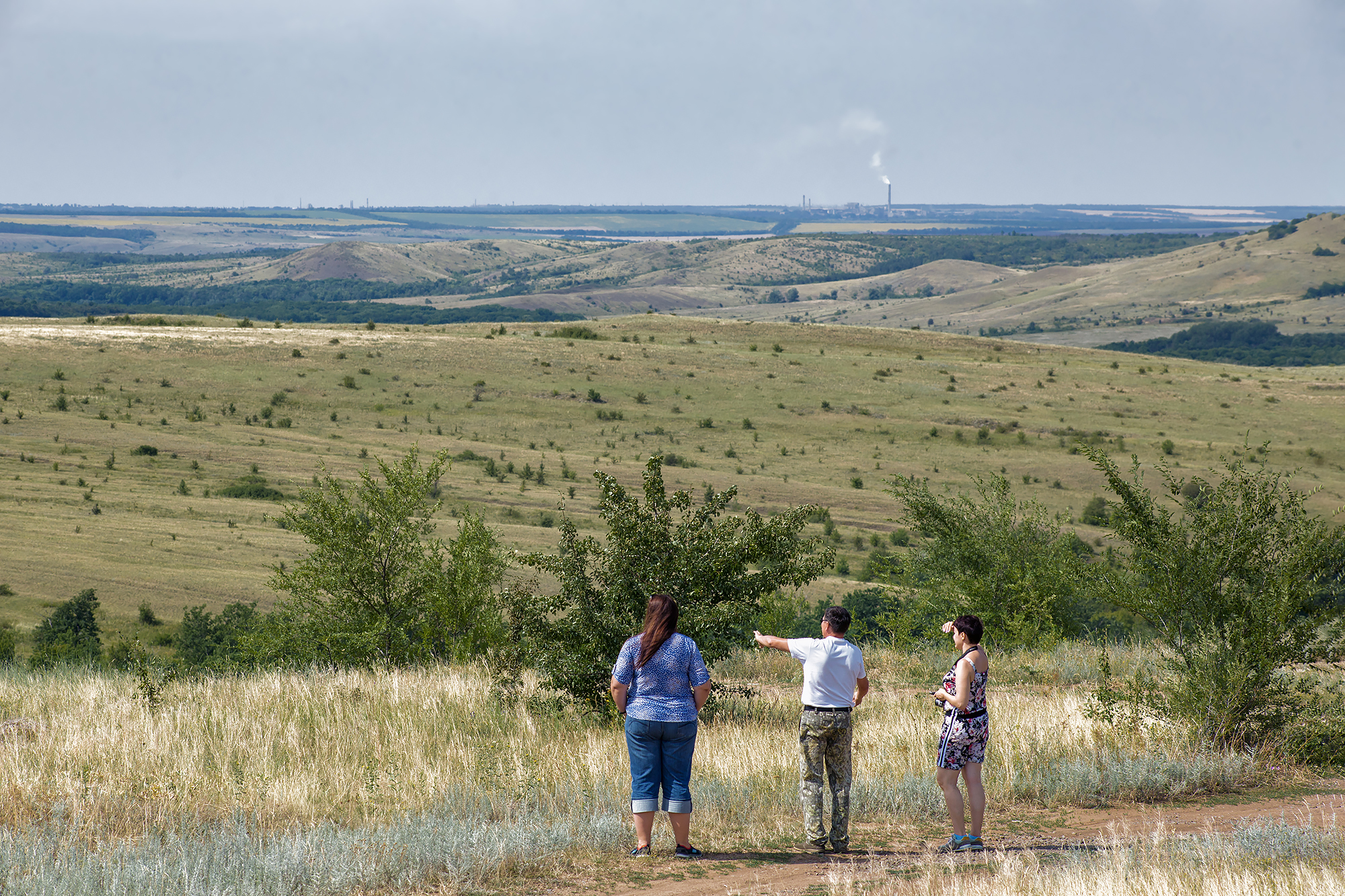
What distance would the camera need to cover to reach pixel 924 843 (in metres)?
7.85

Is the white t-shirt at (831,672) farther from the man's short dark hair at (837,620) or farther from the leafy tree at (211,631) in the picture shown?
the leafy tree at (211,631)

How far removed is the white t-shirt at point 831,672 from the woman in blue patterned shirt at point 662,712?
732 millimetres

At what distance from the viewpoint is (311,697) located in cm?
1177

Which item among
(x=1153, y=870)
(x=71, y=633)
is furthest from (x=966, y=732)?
(x=71, y=633)

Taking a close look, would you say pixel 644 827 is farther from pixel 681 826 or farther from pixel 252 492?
pixel 252 492

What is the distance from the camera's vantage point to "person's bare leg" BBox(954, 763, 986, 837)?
298 inches

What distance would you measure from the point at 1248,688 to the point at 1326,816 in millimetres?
1805

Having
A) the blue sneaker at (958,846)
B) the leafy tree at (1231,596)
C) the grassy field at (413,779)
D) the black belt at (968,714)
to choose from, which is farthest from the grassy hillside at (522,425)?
the blue sneaker at (958,846)

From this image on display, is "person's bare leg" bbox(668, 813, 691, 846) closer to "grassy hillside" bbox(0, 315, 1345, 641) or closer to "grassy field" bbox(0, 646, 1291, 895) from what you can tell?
"grassy field" bbox(0, 646, 1291, 895)

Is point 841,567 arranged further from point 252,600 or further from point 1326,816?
point 1326,816

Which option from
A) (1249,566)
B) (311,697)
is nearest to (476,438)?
(311,697)

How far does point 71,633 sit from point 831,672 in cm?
1886

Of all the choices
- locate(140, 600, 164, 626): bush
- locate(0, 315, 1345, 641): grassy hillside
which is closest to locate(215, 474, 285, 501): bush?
locate(0, 315, 1345, 641): grassy hillside

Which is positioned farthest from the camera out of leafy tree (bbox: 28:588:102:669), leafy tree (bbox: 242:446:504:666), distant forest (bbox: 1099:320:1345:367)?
distant forest (bbox: 1099:320:1345:367)
